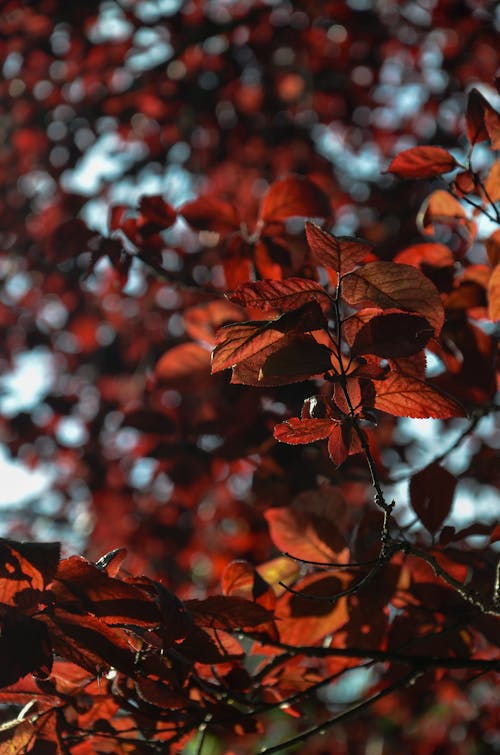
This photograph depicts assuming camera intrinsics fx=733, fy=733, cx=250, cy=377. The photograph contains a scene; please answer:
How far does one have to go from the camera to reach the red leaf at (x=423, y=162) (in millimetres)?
1052

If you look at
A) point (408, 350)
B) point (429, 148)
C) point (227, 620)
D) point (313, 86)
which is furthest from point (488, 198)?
point (313, 86)

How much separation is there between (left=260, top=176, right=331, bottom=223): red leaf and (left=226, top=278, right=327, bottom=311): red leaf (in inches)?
19.0

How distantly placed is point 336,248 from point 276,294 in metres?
0.08

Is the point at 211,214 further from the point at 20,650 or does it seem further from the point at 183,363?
the point at 20,650

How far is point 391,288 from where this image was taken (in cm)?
82

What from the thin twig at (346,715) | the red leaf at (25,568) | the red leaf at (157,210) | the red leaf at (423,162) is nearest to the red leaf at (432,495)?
the thin twig at (346,715)

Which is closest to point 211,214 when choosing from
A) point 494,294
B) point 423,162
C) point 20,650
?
point 423,162

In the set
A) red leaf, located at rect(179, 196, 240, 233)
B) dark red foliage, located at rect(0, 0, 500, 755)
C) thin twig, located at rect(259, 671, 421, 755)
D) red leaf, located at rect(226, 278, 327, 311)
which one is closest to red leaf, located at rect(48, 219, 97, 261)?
dark red foliage, located at rect(0, 0, 500, 755)

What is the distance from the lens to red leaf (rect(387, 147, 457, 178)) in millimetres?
1052

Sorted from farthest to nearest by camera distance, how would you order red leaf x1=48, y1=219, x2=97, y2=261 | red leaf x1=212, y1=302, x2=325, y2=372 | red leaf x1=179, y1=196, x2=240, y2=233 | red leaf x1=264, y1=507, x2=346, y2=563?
red leaf x1=48, y1=219, x2=97, y2=261 → red leaf x1=179, y1=196, x2=240, y2=233 → red leaf x1=264, y1=507, x2=346, y2=563 → red leaf x1=212, y1=302, x2=325, y2=372

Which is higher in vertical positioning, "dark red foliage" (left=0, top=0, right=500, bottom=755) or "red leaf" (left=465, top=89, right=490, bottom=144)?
"red leaf" (left=465, top=89, right=490, bottom=144)

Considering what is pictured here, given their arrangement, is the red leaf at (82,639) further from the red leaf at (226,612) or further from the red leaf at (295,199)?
the red leaf at (295,199)

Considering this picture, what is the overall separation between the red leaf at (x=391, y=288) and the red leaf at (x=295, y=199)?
1.57 feet

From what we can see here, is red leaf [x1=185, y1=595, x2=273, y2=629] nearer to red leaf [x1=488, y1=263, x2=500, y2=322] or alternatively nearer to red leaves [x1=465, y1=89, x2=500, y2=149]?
red leaf [x1=488, y1=263, x2=500, y2=322]
